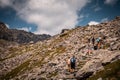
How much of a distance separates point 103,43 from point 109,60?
901 inches

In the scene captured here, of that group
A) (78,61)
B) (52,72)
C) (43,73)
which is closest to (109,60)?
(78,61)

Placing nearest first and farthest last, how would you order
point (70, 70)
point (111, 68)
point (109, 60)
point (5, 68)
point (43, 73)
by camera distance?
point (111, 68)
point (109, 60)
point (70, 70)
point (43, 73)
point (5, 68)

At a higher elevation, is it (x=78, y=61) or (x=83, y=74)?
(x=78, y=61)

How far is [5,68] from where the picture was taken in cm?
9119

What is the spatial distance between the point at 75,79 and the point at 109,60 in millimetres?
7398

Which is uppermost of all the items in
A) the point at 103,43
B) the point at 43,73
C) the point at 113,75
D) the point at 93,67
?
the point at 103,43

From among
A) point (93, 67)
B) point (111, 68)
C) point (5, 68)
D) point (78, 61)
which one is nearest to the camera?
point (111, 68)

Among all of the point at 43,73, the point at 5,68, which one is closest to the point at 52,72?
the point at 43,73

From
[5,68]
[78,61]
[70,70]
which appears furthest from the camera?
[5,68]

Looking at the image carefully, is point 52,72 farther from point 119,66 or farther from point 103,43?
point 119,66

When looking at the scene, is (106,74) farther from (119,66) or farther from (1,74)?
(1,74)

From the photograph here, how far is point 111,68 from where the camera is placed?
23.2m

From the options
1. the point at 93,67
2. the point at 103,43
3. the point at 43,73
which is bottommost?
the point at 93,67

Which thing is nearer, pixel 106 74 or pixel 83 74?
pixel 106 74
